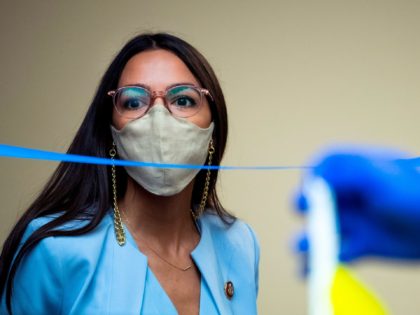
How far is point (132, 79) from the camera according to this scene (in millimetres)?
1296

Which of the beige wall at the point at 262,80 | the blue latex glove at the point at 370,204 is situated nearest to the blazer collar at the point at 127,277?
the blue latex glove at the point at 370,204

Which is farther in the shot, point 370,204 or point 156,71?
point 156,71

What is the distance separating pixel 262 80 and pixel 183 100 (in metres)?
1.12

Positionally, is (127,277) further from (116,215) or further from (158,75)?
(158,75)

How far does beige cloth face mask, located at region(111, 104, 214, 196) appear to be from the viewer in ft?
4.08

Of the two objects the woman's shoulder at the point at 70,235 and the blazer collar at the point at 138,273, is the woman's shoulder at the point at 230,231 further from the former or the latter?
the woman's shoulder at the point at 70,235

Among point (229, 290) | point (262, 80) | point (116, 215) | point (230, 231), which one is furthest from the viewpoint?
point (262, 80)

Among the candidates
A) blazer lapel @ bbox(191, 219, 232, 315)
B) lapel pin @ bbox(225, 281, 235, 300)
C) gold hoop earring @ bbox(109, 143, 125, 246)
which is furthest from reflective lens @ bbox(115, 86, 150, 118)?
lapel pin @ bbox(225, 281, 235, 300)

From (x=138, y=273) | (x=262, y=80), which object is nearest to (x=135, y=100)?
(x=138, y=273)

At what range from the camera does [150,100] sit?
1.26m

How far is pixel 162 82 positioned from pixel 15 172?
1291 millimetres

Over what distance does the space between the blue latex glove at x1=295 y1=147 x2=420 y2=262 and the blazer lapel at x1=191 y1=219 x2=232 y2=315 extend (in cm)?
74

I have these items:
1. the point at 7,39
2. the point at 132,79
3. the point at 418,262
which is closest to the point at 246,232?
the point at 132,79

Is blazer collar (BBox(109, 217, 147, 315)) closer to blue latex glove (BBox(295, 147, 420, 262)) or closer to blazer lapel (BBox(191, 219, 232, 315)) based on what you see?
blazer lapel (BBox(191, 219, 232, 315))
